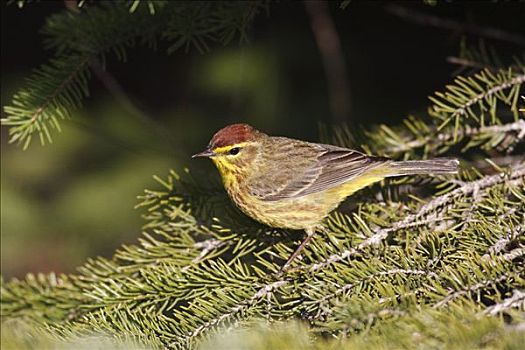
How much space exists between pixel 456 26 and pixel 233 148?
139 centimetres

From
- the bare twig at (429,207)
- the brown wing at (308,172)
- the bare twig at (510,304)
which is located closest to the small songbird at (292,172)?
the brown wing at (308,172)

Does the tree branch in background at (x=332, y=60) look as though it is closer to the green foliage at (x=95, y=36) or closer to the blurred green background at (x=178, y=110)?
the blurred green background at (x=178, y=110)

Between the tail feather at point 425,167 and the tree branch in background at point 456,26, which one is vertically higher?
the tree branch in background at point 456,26

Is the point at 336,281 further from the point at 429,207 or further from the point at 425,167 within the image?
the point at 425,167

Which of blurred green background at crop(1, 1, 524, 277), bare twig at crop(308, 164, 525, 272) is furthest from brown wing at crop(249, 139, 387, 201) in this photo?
blurred green background at crop(1, 1, 524, 277)

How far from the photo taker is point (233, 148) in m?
3.79

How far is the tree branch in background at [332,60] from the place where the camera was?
17.2 feet

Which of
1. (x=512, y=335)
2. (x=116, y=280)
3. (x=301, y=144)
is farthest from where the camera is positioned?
(x=301, y=144)

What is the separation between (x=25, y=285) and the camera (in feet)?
10.8

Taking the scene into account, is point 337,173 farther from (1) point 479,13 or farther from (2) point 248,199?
(1) point 479,13

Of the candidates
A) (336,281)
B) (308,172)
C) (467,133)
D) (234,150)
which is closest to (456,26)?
(467,133)

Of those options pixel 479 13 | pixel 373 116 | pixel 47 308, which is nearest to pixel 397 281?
pixel 47 308

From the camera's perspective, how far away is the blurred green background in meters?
5.36

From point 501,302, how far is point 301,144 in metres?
2.02
